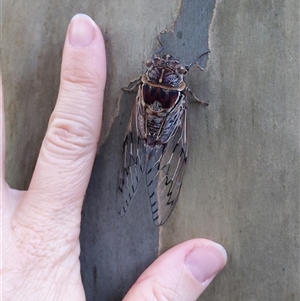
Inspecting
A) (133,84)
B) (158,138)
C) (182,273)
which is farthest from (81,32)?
(182,273)

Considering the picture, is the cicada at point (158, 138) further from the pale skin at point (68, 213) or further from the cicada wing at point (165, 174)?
the pale skin at point (68, 213)

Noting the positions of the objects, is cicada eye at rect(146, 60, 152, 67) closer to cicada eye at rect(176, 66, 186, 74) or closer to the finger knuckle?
cicada eye at rect(176, 66, 186, 74)

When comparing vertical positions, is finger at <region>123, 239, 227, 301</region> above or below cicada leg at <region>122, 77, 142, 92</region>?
below

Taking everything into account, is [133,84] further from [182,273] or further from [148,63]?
[182,273]

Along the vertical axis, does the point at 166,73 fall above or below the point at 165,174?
above

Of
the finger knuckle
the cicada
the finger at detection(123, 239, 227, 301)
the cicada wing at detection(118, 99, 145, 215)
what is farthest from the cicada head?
the finger at detection(123, 239, 227, 301)

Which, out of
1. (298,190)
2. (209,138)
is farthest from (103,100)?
(298,190)

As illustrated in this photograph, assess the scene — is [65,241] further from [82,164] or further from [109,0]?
[109,0]

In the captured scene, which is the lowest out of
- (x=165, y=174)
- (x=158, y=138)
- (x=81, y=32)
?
(x=165, y=174)
